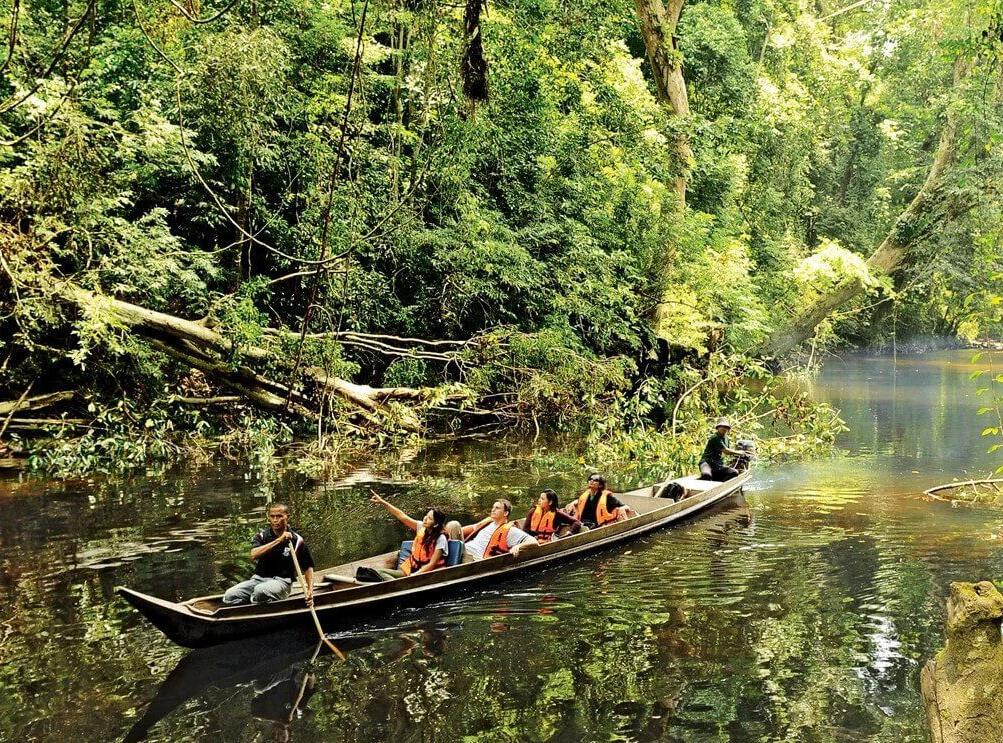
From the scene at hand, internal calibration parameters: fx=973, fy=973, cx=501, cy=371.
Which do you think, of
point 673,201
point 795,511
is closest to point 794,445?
point 795,511

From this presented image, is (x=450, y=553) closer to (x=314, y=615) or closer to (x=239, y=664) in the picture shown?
(x=314, y=615)

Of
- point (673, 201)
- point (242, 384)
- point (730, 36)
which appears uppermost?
point (730, 36)

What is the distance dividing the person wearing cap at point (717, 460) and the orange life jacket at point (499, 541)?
562 cm

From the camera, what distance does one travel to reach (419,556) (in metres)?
10.1

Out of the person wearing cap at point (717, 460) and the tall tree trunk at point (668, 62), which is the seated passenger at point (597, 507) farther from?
the tall tree trunk at point (668, 62)

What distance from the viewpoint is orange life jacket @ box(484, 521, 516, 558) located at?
35.6 ft

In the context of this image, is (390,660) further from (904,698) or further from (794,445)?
(794,445)

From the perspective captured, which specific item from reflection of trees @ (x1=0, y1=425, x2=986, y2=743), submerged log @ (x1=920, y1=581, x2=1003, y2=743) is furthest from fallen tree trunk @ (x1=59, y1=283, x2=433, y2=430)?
submerged log @ (x1=920, y1=581, x2=1003, y2=743)

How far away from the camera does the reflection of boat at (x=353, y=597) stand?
7980 millimetres

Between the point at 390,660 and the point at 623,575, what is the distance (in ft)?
11.9

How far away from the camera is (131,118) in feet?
54.8

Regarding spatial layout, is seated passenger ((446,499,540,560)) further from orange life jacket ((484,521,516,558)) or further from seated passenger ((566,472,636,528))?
seated passenger ((566,472,636,528))

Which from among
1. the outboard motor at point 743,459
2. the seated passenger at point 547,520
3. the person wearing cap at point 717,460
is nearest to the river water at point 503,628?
the seated passenger at point 547,520

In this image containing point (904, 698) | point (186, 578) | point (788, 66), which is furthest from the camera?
point (788, 66)
